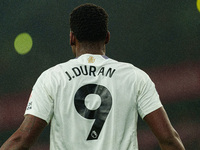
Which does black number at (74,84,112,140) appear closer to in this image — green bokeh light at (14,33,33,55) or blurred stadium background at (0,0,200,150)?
blurred stadium background at (0,0,200,150)

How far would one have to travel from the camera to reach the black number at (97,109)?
5.60 feet

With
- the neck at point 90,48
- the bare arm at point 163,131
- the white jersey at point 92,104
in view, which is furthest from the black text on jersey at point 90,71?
the bare arm at point 163,131

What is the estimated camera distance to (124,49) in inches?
333

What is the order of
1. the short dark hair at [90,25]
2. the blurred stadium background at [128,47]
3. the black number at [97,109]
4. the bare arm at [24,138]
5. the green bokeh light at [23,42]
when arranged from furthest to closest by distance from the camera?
the green bokeh light at [23,42] → the blurred stadium background at [128,47] → the short dark hair at [90,25] → the black number at [97,109] → the bare arm at [24,138]

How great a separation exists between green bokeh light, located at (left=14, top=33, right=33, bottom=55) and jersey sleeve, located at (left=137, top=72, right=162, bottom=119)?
7389 mm

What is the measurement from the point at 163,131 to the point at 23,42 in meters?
7.73

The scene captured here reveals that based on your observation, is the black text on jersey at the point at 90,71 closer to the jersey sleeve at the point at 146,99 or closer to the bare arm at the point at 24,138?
the jersey sleeve at the point at 146,99

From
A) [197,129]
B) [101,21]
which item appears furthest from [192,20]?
[101,21]

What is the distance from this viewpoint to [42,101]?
169cm

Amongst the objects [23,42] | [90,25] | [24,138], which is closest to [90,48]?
[90,25]

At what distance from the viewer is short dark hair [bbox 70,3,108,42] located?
1870 mm

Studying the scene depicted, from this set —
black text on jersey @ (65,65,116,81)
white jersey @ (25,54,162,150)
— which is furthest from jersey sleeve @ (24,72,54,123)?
black text on jersey @ (65,65,116,81)

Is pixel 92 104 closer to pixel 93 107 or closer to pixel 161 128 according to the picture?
pixel 93 107

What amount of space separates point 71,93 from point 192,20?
24.7 ft
